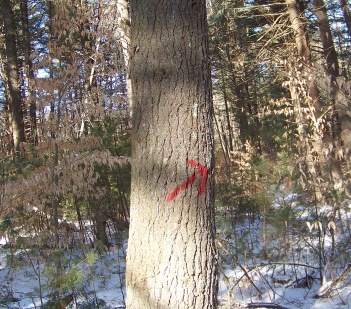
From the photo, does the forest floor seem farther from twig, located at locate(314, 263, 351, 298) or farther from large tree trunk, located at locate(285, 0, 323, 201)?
large tree trunk, located at locate(285, 0, 323, 201)

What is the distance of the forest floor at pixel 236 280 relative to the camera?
3.79 m

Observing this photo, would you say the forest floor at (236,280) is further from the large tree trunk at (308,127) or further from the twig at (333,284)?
the large tree trunk at (308,127)

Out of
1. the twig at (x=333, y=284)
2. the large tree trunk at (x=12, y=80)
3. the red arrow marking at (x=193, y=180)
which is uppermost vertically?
the large tree trunk at (x=12, y=80)

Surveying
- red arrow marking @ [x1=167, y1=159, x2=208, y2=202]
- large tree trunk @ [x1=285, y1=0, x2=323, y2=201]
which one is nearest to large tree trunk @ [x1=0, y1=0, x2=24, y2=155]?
large tree trunk @ [x1=285, y1=0, x2=323, y2=201]

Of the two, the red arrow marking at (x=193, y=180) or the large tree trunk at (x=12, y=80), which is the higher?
the large tree trunk at (x=12, y=80)

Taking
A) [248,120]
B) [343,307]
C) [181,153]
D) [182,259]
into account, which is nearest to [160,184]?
[181,153]

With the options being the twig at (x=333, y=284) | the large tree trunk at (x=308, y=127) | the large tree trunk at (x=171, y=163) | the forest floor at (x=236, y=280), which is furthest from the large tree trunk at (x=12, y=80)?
the large tree trunk at (x=171, y=163)

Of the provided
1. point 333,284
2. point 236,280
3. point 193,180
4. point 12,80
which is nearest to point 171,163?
point 193,180

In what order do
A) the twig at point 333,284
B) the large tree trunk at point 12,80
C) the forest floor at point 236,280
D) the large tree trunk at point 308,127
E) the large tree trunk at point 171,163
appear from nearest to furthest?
the large tree trunk at point 171,163 → the forest floor at point 236,280 → the twig at point 333,284 → the large tree trunk at point 308,127 → the large tree trunk at point 12,80

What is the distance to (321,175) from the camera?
4.96 meters

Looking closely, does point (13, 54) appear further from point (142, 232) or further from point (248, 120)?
point (248, 120)

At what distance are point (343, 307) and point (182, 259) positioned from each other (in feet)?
9.68

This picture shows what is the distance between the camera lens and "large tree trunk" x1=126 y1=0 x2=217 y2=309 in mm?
2029

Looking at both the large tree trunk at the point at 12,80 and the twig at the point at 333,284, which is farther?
the large tree trunk at the point at 12,80
